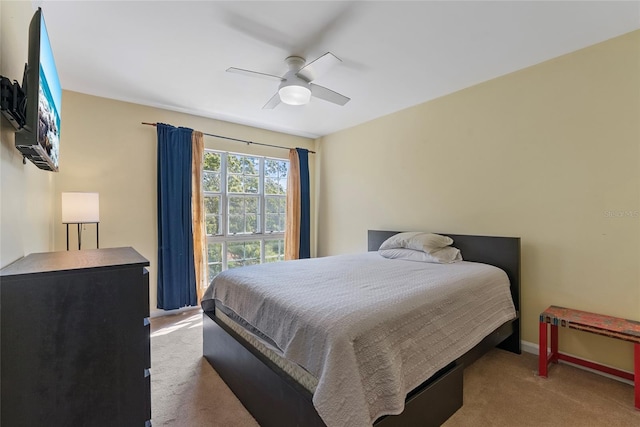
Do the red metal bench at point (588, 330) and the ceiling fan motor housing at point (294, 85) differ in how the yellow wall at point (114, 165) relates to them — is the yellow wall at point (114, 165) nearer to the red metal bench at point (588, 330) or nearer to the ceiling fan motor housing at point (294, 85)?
the ceiling fan motor housing at point (294, 85)

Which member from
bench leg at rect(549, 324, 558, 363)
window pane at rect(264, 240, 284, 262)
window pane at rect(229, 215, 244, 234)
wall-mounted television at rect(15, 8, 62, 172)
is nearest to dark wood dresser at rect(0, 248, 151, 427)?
wall-mounted television at rect(15, 8, 62, 172)

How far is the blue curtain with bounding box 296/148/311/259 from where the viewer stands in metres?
4.74

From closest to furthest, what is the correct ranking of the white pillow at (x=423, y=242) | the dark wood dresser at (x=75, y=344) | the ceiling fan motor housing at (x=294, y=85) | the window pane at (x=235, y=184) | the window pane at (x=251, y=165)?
the dark wood dresser at (x=75, y=344)
the ceiling fan motor housing at (x=294, y=85)
the white pillow at (x=423, y=242)
the window pane at (x=235, y=184)
the window pane at (x=251, y=165)

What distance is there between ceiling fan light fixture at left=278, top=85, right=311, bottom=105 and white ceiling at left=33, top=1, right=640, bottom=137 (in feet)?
0.96

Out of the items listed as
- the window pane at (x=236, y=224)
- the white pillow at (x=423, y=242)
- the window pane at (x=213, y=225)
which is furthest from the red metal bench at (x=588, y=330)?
the window pane at (x=213, y=225)

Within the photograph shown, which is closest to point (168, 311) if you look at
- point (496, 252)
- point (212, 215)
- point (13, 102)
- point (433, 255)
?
point (212, 215)

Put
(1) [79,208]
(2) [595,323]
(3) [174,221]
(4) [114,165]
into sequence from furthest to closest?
(3) [174,221]
(4) [114,165]
(1) [79,208]
(2) [595,323]

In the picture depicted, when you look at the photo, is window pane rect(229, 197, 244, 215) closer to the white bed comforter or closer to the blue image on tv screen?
the white bed comforter

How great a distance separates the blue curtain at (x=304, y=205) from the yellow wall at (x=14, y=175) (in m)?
3.23

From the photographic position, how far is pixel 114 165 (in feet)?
10.7

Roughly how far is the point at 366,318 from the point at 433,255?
5.63 feet

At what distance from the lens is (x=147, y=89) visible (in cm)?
305

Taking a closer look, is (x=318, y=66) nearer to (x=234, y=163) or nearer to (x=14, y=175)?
(x=14, y=175)

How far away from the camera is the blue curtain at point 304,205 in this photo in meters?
4.74
